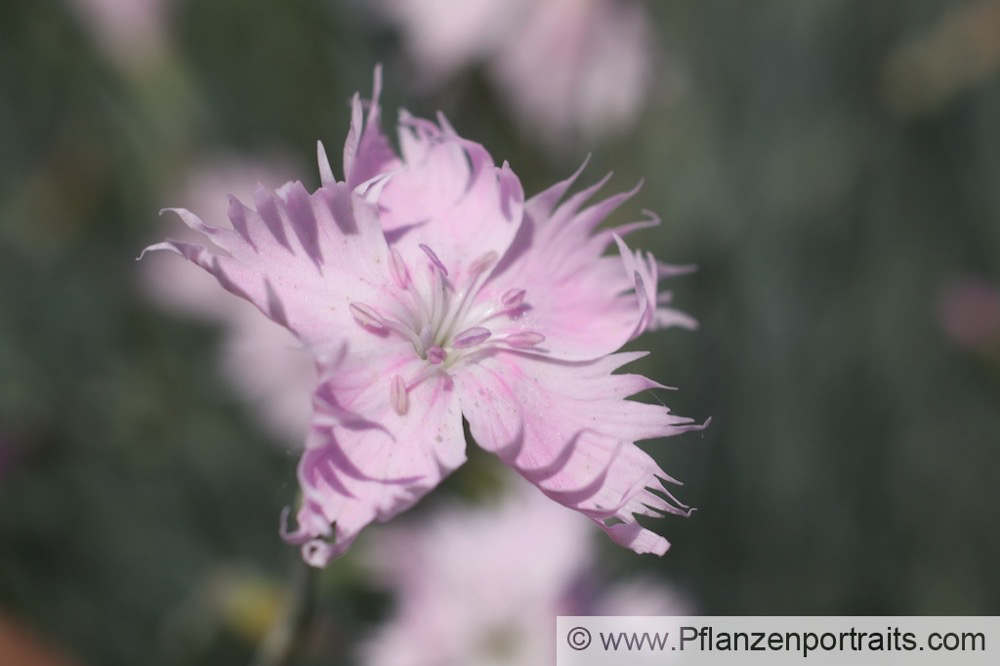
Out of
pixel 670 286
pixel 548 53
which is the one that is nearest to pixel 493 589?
pixel 670 286

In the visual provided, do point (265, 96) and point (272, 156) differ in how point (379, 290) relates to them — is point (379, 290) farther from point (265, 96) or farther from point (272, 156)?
point (265, 96)

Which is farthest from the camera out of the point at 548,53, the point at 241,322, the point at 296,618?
the point at 241,322

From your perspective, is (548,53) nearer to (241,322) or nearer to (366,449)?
(241,322)

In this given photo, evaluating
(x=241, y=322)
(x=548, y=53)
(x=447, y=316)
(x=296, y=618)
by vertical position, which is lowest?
(x=296, y=618)

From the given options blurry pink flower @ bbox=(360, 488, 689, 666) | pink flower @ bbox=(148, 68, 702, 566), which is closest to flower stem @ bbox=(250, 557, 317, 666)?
pink flower @ bbox=(148, 68, 702, 566)

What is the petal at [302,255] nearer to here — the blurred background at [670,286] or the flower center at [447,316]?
the flower center at [447,316]

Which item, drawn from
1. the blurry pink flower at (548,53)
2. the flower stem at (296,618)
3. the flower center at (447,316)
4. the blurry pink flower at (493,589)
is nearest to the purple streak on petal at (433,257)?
the flower center at (447,316)
